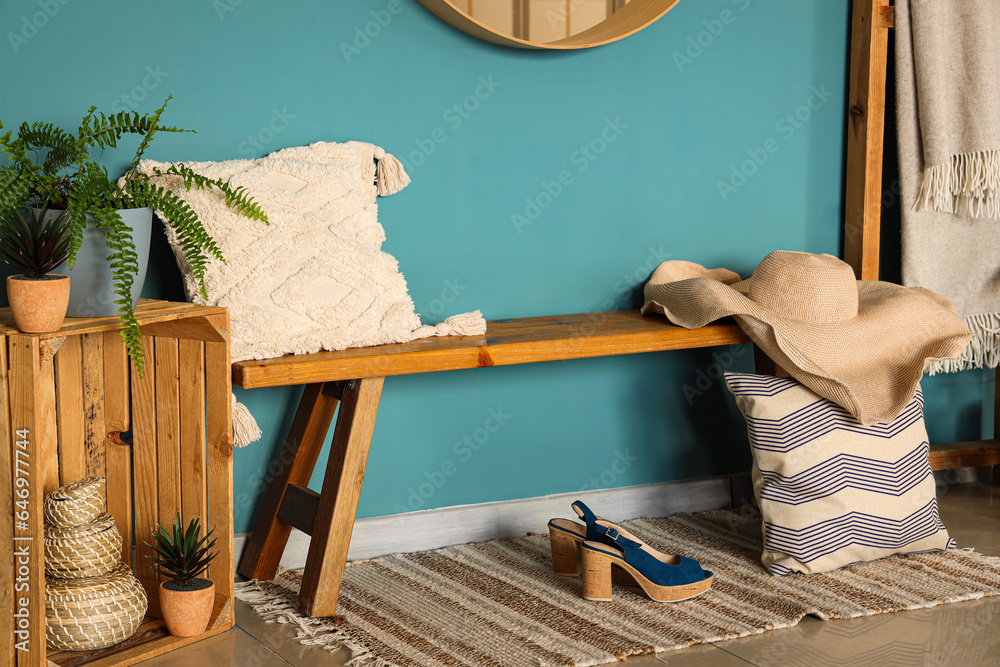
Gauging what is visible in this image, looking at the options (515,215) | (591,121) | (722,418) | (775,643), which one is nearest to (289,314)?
(515,215)

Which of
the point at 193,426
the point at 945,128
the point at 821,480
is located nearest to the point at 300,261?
the point at 193,426

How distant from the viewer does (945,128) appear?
2.11 m

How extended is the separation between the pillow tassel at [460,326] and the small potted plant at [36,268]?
643 mm

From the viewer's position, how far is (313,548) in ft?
5.37

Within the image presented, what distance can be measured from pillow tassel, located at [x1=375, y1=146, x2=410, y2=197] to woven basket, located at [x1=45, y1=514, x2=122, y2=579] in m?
0.80

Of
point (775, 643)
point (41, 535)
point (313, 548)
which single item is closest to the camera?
point (41, 535)

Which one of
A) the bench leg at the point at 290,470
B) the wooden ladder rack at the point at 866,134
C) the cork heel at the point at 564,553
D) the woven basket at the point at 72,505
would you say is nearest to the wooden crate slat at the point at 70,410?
the woven basket at the point at 72,505

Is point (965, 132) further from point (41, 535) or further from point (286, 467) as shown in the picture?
point (41, 535)

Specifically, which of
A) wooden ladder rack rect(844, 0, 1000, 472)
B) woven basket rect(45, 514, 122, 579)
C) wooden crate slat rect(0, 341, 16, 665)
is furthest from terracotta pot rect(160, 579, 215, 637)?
wooden ladder rack rect(844, 0, 1000, 472)

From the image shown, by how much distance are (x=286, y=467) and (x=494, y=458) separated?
1.57 feet

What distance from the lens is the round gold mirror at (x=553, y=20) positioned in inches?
72.8

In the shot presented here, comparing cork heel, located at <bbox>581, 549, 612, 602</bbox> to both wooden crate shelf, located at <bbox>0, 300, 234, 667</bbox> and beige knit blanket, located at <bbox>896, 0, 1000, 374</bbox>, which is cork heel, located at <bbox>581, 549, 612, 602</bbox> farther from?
beige knit blanket, located at <bbox>896, 0, 1000, 374</bbox>

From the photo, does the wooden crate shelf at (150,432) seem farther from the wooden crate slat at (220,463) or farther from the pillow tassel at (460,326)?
the pillow tassel at (460,326)

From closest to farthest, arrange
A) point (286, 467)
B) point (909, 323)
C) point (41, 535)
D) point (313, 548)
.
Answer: point (41, 535), point (313, 548), point (286, 467), point (909, 323)
